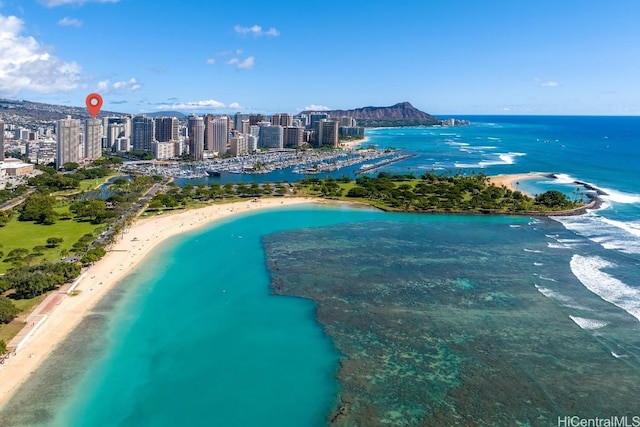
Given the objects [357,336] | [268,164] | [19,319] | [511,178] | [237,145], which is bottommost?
[357,336]

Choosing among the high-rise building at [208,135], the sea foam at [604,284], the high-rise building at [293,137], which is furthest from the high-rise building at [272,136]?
the sea foam at [604,284]

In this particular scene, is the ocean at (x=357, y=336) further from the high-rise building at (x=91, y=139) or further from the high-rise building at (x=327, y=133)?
the high-rise building at (x=327, y=133)

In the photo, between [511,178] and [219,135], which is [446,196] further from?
[219,135]

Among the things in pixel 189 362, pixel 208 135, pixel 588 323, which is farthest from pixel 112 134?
pixel 588 323

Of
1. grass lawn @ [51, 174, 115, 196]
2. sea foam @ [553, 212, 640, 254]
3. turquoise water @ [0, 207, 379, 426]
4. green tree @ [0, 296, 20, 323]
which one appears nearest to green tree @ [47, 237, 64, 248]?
turquoise water @ [0, 207, 379, 426]

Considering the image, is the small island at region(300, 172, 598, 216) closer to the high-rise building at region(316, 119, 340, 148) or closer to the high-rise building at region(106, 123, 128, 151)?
the high-rise building at region(316, 119, 340, 148)

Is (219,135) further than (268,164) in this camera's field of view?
Yes
